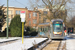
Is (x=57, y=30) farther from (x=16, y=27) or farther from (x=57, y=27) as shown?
(x=16, y=27)

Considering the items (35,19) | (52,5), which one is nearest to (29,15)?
(35,19)

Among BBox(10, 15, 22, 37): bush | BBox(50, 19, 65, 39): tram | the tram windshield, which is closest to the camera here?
BBox(50, 19, 65, 39): tram

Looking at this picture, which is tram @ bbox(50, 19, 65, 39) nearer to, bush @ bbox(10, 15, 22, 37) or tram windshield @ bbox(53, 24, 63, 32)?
tram windshield @ bbox(53, 24, 63, 32)

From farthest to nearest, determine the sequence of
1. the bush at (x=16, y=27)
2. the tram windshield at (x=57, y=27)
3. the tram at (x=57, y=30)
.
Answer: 1. the bush at (x=16, y=27)
2. the tram windshield at (x=57, y=27)
3. the tram at (x=57, y=30)

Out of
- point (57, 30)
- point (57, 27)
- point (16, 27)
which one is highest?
point (16, 27)

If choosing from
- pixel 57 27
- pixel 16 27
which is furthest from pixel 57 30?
pixel 16 27

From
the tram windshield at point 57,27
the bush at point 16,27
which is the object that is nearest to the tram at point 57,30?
the tram windshield at point 57,27

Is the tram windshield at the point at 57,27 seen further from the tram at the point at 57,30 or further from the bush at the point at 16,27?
the bush at the point at 16,27

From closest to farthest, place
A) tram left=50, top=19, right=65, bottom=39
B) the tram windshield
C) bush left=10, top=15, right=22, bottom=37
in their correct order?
tram left=50, top=19, right=65, bottom=39, the tram windshield, bush left=10, top=15, right=22, bottom=37

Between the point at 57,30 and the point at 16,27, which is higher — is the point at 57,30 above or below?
below

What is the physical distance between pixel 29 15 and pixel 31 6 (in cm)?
3041

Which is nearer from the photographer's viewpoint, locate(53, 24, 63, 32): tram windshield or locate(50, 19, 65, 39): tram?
locate(50, 19, 65, 39): tram

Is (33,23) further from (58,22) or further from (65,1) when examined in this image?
(58,22)

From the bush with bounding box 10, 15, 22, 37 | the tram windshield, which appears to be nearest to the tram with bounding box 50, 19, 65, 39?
the tram windshield
